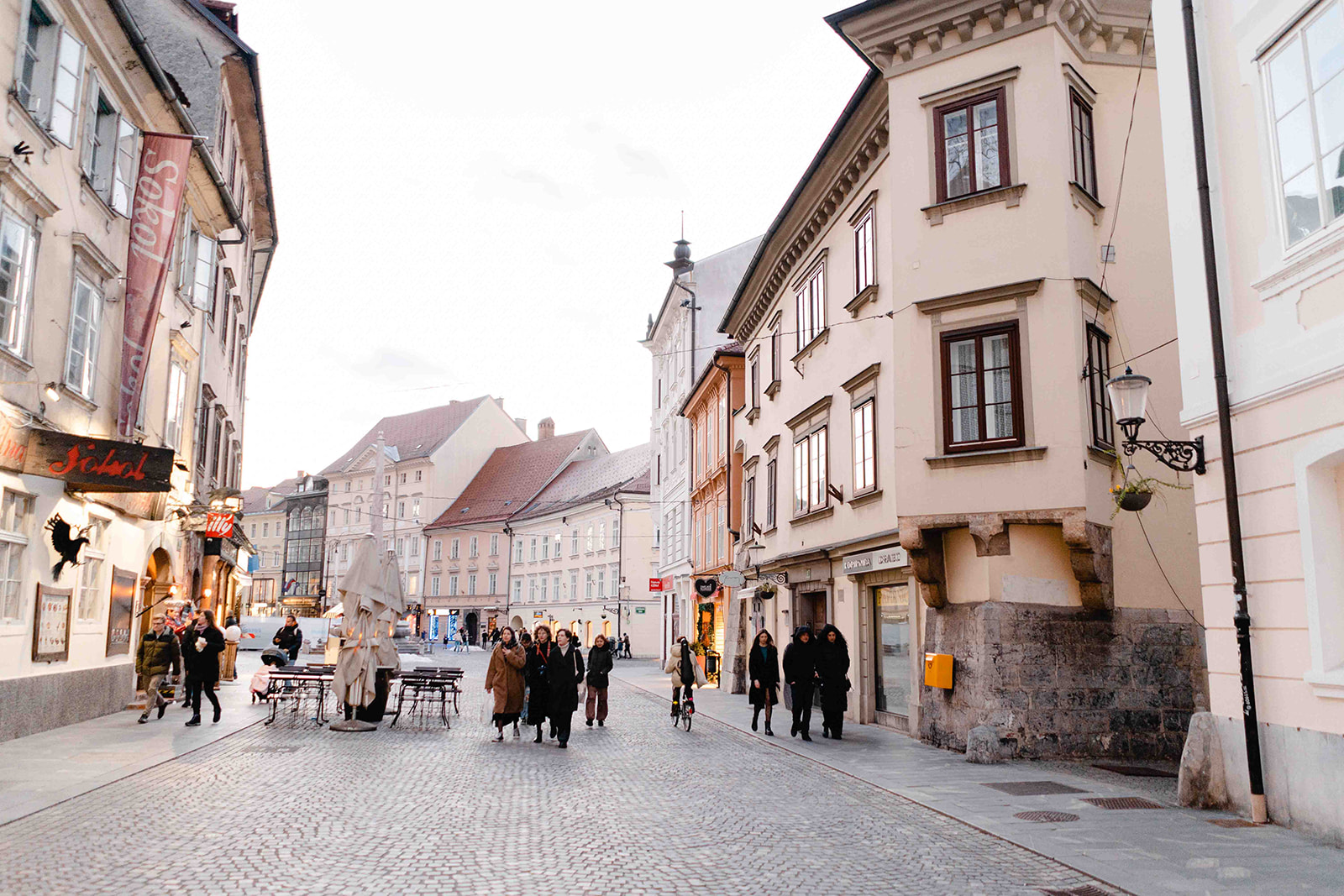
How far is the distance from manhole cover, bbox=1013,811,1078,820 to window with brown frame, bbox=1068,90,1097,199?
29.9 feet

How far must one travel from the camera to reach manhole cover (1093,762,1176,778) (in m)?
12.6

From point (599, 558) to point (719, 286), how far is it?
25820mm

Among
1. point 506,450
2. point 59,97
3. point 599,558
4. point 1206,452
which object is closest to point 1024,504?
point 1206,452

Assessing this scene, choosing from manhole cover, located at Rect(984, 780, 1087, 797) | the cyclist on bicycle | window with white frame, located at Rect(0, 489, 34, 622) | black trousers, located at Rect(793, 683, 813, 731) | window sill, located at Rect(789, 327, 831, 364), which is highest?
window sill, located at Rect(789, 327, 831, 364)

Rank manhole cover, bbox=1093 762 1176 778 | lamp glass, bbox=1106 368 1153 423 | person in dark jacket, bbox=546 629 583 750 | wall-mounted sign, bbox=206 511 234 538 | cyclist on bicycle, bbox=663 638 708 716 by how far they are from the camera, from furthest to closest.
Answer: wall-mounted sign, bbox=206 511 234 538 → cyclist on bicycle, bbox=663 638 708 716 → person in dark jacket, bbox=546 629 583 750 → manhole cover, bbox=1093 762 1176 778 → lamp glass, bbox=1106 368 1153 423

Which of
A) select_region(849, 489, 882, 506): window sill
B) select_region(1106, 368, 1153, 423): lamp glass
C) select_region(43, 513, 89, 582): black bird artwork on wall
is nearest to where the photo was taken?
select_region(1106, 368, 1153, 423): lamp glass

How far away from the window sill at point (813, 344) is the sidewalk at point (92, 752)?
12513 millimetres

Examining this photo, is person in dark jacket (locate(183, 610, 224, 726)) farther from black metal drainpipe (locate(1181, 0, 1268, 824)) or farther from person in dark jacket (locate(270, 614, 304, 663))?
black metal drainpipe (locate(1181, 0, 1268, 824))

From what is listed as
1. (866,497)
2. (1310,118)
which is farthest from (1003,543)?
(1310,118)

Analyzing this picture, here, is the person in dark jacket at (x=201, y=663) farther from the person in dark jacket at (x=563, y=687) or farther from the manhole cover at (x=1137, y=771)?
the manhole cover at (x=1137, y=771)

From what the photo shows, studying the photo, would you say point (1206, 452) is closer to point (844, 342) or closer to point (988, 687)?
point (988, 687)

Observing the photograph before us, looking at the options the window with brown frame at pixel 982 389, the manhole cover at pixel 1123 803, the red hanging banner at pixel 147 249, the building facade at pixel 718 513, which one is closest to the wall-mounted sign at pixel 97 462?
the red hanging banner at pixel 147 249

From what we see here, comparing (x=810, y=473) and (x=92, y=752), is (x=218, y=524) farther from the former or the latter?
(x=810, y=473)

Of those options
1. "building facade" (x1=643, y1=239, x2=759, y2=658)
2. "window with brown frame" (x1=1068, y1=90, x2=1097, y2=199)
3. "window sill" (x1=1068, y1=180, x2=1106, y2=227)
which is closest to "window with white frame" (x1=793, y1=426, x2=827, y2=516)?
"window sill" (x1=1068, y1=180, x2=1106, y2=227)
